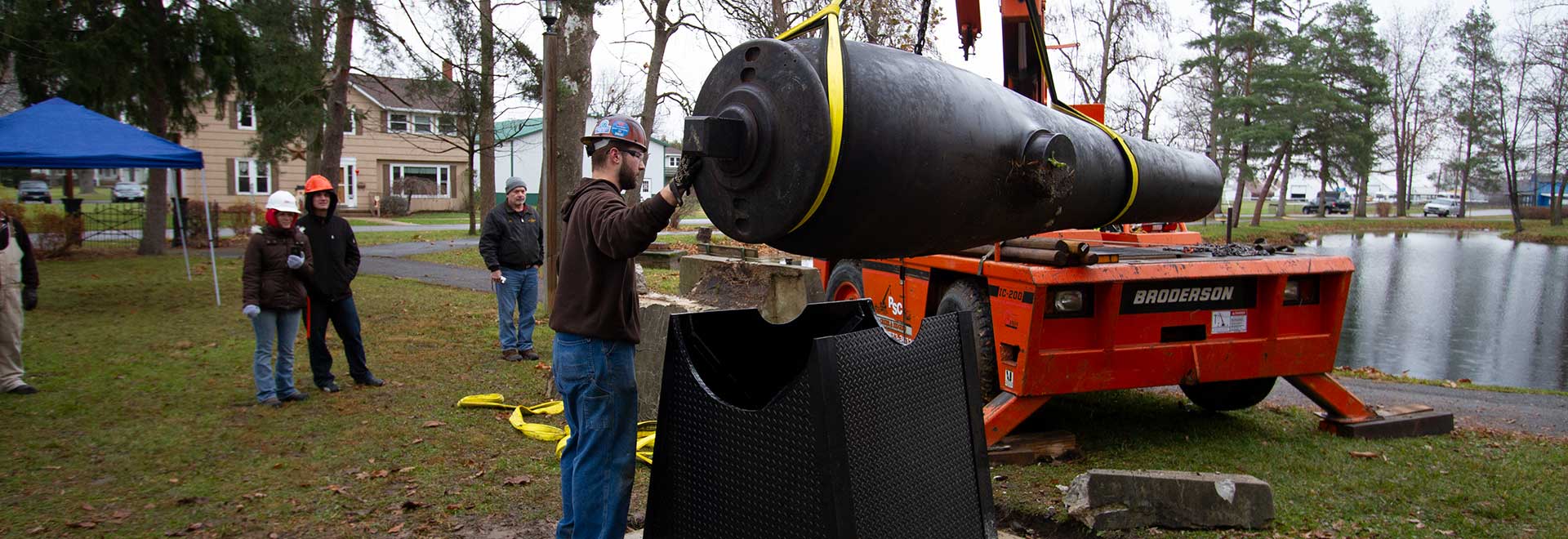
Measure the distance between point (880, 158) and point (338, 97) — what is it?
1915 centimetres

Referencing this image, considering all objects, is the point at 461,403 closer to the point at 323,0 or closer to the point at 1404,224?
the point at 323,0

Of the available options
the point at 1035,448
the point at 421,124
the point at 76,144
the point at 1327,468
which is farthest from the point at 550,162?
the point at 421,124

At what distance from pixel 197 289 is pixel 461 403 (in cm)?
986

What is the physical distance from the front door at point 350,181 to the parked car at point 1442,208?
61429mm

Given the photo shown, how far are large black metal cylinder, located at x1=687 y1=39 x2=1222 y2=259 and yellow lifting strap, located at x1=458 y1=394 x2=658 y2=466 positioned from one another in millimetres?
3263

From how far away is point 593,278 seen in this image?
3.82m

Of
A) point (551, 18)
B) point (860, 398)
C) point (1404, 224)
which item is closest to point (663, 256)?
point (551, 18)

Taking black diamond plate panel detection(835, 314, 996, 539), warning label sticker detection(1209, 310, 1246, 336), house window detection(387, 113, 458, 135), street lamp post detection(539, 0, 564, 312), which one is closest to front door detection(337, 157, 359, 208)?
house window detection(387, 113, 458, 135)

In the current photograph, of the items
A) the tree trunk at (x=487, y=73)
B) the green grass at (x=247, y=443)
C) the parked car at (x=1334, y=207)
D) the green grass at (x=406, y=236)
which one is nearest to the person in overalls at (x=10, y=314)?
the green grass at (x=247, y=443)

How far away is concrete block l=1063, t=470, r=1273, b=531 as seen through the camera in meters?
4.80

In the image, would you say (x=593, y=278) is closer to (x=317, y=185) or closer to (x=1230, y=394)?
(x=317, y=185)

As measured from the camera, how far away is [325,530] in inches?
188

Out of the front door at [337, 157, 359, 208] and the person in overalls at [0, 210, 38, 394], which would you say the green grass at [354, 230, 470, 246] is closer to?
the front door at [337, 157, 359, 208]

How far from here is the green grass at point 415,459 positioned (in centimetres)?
497
